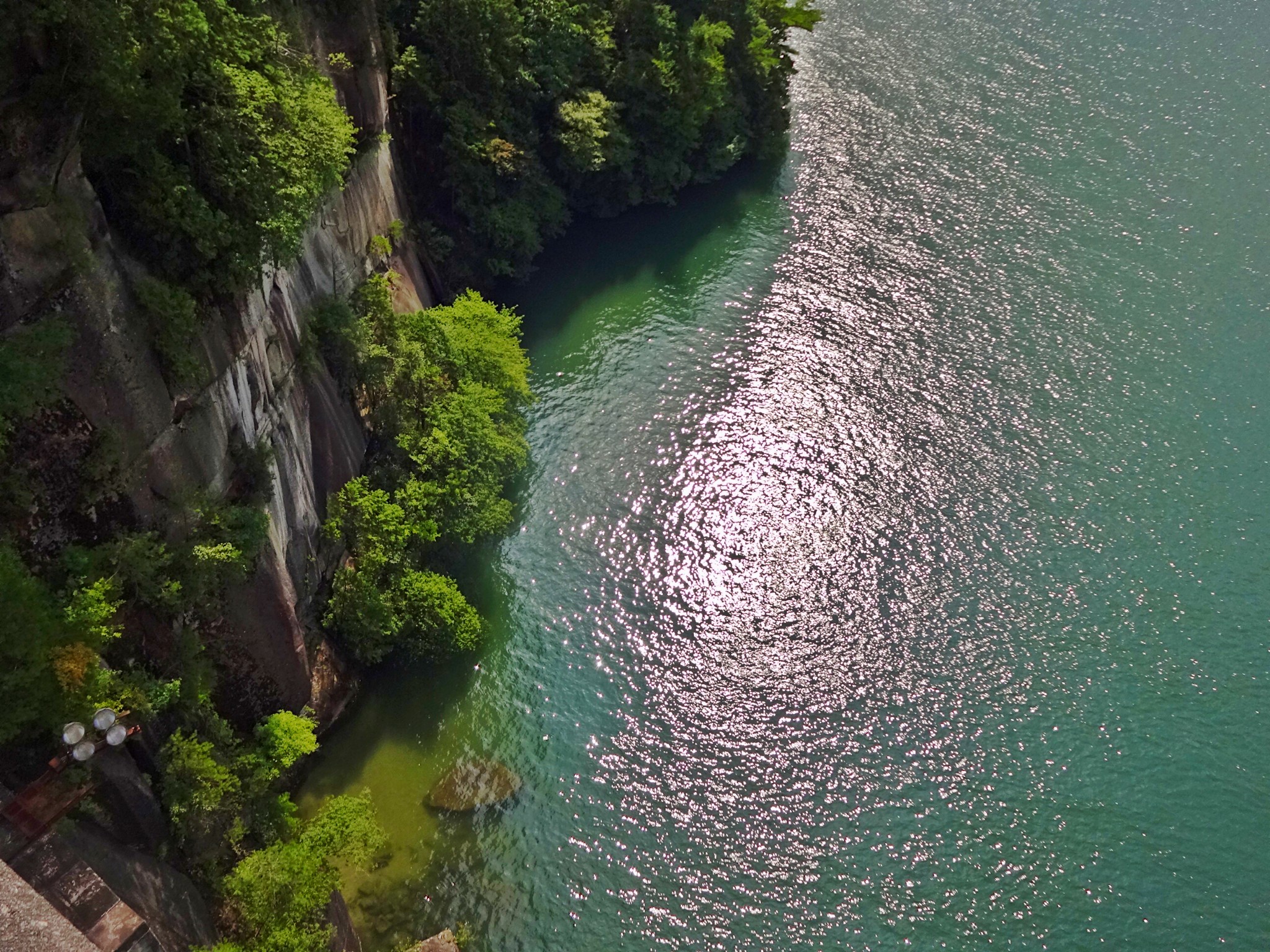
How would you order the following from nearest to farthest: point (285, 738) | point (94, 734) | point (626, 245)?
1. point (94, 734)
2. point (285, 738)
3. point (626, 245)

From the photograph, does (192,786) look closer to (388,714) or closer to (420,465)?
(388,714)

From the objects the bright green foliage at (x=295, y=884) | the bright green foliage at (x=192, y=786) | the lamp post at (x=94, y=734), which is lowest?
the bright green foliage at (x=295, y=884)

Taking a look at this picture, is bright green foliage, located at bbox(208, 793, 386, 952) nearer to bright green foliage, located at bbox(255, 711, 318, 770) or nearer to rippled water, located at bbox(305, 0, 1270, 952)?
bright green foliage, located at bbox(255, 711, 318, 770)

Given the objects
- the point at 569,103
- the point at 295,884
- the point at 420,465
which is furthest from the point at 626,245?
the point at 295,884

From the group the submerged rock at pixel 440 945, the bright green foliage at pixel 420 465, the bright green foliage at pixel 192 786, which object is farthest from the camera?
the bright green foliage at pixel 420 465

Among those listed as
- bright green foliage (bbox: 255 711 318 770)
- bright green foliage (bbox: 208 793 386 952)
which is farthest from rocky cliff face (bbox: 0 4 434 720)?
bright green foliage (bbox: 208 793 386 952)

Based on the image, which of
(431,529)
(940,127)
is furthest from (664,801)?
(940,127)

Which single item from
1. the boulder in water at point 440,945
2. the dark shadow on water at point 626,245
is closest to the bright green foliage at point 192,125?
the boulder in water at point 440,945

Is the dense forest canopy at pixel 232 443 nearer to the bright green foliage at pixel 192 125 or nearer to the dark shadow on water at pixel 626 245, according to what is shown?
the bright green foliage at pixel 192 125
